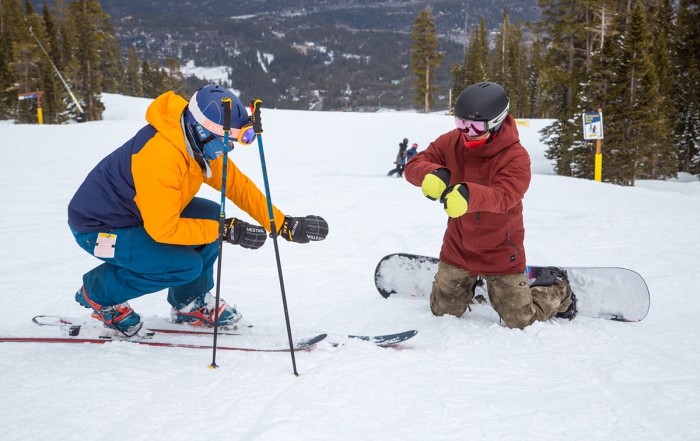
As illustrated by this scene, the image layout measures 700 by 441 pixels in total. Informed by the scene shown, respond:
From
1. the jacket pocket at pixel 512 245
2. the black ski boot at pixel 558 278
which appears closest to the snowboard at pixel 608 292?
the black ski boot at pixel 558 278

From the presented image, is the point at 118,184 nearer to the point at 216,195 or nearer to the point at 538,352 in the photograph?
the point at 538,352

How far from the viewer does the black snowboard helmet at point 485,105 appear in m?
2.97

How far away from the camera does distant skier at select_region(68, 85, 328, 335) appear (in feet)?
8.66

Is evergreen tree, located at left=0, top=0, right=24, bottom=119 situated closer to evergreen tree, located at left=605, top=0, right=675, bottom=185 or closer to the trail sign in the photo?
the trail sign

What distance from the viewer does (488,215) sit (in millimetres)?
3248

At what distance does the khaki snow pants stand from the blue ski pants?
1796 millimetres

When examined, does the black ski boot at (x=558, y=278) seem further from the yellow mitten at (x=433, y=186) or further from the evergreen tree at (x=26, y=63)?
the evergreen tree at (x=26, y=63)

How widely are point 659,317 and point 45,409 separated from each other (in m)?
4.14

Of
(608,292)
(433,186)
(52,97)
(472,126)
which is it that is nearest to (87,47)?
(52,97)

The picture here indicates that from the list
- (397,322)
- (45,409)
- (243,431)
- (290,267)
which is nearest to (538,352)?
(397,322)

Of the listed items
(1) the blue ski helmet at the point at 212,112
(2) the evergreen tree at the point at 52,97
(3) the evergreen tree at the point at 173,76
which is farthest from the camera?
(3) the evergreen tree at the point at 173,76

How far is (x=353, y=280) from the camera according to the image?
4816 millimetres

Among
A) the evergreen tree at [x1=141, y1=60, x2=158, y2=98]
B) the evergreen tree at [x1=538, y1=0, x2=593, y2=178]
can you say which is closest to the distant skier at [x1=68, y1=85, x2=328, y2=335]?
the evergreen tree at [x1=538, y1=0, x2=593, y2=178]

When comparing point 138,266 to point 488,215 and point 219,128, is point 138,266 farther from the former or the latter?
point 488,215
